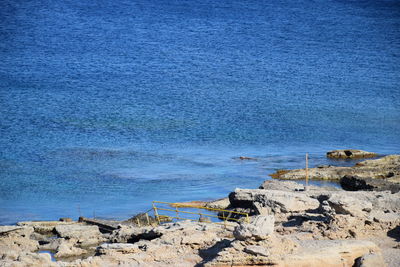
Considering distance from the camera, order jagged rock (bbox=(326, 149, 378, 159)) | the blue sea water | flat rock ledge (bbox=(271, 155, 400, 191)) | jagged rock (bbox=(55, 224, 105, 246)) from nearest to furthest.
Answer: jagged rock (bbox=(55, 224, 105, 246))
flat rock ledge (bbox=(271, 155, 400, 191))
the blue sea water
jagged rock (bbox=(326, 149, 378, 159))

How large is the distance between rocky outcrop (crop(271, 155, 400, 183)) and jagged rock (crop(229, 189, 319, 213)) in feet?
31.0

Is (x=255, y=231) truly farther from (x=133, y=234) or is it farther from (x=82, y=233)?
(x=82, y=233)

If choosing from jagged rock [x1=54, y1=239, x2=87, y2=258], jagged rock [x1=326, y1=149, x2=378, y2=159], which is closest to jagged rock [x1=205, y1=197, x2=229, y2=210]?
jagged rock [x1=54, y1=239, x2=87, y2=258]

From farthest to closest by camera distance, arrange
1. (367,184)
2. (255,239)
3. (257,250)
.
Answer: (367,184) → (255,239) → (257,250)

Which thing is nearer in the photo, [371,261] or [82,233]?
[371,261]

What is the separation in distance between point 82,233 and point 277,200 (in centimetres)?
724

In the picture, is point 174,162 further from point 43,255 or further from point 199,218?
point 43,255

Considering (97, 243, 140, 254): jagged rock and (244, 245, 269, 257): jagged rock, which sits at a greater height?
(97, 243, 140, 254): jagged rock

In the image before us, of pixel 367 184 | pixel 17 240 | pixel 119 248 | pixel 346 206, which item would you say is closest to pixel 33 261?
pixel 119 248

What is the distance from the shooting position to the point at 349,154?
41.5 m

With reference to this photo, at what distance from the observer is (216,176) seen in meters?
36.5

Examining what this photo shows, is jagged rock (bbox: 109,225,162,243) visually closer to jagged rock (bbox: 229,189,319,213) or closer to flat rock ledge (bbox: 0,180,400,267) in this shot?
flat rock ledge (bbox: 0,180,400,267)

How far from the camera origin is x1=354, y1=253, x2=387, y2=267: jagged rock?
1759cm

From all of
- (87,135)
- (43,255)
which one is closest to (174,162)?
(87,135)
